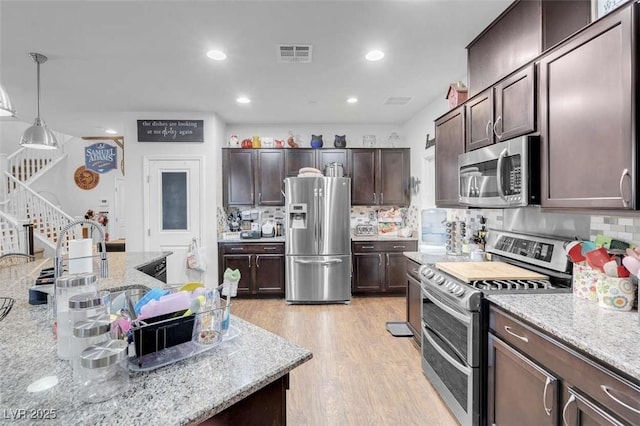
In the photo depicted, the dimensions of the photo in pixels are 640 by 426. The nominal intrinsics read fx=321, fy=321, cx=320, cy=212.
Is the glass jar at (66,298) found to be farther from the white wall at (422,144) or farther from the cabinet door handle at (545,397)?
the white wall at (422,144)

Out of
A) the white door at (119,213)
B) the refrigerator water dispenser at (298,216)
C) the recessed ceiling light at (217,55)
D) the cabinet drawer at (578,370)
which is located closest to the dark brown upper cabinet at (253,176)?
the refrigerator water dispenser at (298,216)

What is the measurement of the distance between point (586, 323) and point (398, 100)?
320 centimetres

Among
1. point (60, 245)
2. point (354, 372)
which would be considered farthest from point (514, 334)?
point (60, 245)

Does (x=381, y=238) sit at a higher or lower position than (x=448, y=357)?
higher

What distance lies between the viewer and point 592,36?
140 cm

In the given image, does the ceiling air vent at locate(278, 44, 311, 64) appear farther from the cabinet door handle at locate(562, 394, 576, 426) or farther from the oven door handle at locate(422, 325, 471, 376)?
the cabinet door handle at locate(562, 394, 576, 426)

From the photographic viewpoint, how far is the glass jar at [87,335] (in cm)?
87

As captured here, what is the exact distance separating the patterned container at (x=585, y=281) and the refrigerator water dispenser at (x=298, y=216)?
3.03m

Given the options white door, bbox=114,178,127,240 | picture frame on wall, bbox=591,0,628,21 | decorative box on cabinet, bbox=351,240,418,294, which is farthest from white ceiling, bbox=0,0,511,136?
white door, bbox=114,178,127,240

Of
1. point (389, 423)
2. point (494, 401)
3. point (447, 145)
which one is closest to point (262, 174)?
point (447, 145)

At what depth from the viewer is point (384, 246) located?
4539 mm

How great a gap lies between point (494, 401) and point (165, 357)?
5.36 ft

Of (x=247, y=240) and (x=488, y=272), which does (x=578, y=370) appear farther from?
(x=247, y=240)

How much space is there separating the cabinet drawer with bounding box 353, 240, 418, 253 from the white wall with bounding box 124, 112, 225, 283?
2.06 m
